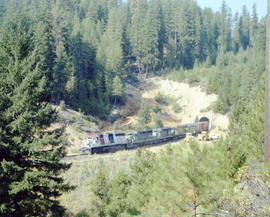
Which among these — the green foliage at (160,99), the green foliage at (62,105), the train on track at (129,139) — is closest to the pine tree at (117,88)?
the green foliage at (62,105)

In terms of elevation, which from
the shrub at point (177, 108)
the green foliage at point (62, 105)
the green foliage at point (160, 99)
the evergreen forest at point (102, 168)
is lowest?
the shrub at point (177, 108)

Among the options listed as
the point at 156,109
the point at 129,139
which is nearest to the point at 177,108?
the point at 156,109

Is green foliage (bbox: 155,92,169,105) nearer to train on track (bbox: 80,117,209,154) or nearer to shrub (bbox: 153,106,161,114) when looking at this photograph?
shrub (bbox: 153,106,161,114)

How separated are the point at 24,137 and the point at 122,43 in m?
65.6

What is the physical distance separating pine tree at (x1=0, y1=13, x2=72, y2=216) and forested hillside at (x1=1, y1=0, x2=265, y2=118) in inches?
599

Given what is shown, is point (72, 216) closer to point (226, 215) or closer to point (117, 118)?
point (226, 215)

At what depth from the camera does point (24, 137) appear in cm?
1387

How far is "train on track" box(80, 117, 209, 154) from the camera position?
38.7 m

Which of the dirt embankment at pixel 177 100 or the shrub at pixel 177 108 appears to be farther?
the shrub at pixel 177 108

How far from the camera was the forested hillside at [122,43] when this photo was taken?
176 feet

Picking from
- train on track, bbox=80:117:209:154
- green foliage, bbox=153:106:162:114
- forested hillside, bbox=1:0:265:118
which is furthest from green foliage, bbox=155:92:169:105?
train on track, bbox=80:117:209:154

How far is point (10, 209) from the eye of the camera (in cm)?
1242

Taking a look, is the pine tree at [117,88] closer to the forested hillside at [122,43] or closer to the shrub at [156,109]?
the forested hillside at [122,43]

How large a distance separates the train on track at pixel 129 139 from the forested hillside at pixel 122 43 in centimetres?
1098
